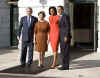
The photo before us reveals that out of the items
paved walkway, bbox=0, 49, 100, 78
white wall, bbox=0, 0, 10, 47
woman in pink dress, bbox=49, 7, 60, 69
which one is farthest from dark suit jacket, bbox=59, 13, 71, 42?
white wall, bbox=0, 0, 10, 47

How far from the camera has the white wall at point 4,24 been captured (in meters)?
17.9

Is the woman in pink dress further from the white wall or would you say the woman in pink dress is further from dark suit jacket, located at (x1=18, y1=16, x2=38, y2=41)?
the white wall

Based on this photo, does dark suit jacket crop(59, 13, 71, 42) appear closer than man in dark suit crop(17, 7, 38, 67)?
Yes

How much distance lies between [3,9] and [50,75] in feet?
29.1

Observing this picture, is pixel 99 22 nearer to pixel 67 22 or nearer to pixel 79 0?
pixel 79 0

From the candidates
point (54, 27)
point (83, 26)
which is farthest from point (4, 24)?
point (54, 27)

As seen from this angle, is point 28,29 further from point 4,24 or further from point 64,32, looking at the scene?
Result: point 4,24

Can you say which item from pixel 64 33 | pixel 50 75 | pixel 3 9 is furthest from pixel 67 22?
pixel 3 9

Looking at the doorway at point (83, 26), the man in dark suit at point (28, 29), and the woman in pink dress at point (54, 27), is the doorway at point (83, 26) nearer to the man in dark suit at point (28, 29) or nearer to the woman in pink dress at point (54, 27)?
the man in dark suit at point (28, 29)

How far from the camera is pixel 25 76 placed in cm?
969

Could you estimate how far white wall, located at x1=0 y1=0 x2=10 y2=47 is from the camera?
58.8 ft

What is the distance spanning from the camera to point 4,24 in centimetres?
1798

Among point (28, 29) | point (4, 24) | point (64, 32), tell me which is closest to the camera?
point (64, 32)

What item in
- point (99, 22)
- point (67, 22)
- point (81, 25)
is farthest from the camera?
point (81, 25)
